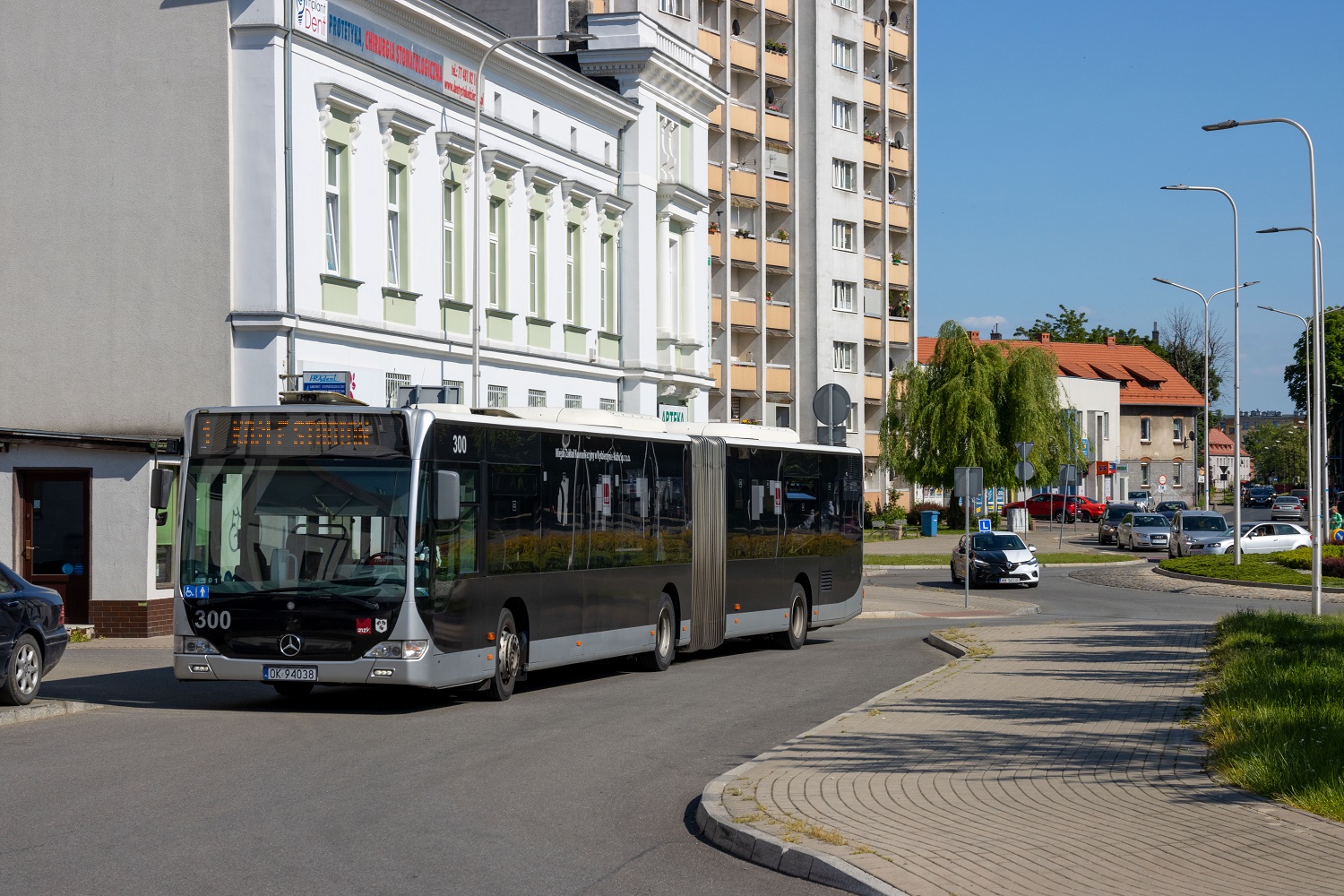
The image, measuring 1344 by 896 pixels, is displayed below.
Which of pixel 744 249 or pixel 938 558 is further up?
Result: pixel 744 249

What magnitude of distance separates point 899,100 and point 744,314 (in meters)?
16.7

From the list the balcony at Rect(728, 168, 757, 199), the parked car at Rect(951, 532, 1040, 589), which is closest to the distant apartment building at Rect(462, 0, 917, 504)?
the balcony at Rect(728, 168, 757, 199)

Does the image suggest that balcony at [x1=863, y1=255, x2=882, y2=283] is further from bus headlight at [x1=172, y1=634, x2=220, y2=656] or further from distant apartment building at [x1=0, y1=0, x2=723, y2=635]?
bus headlight at [x1=172, y1=634, x2=220, y2=656]

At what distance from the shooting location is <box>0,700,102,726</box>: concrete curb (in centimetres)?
1465

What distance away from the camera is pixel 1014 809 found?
31.0ft

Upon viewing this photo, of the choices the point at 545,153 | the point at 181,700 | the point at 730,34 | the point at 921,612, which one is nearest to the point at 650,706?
the point at 181,700

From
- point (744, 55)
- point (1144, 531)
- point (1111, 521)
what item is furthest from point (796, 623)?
point (744, 55)

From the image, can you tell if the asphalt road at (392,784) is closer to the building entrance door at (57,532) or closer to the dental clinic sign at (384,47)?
the building entrance door at (57,532)

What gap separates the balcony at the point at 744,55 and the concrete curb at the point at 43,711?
6520cm

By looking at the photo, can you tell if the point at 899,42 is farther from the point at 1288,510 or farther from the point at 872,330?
the point at 1288,510

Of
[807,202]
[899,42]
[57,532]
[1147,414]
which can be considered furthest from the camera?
[1147,414]

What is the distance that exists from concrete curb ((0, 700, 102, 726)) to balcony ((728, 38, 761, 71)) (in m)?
65.2

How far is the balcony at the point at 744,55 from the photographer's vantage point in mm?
77500

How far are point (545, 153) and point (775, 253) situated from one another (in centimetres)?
4331
